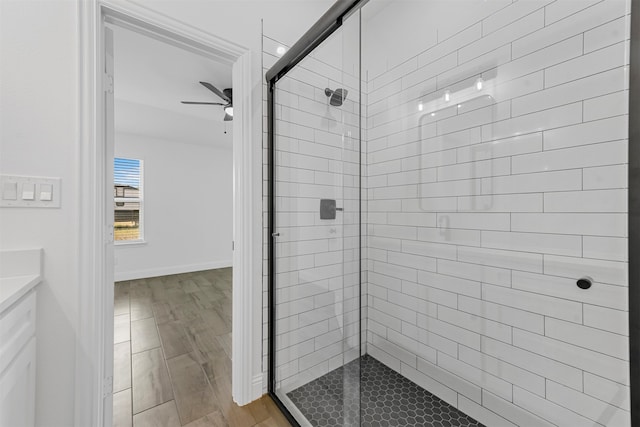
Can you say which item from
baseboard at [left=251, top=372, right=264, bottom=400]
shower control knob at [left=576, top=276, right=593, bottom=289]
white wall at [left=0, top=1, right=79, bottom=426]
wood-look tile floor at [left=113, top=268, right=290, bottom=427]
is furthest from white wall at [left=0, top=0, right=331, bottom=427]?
shower control knob at [left=576, top=276, right=593, bottom=289]

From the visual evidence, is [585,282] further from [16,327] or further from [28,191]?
[28,191]

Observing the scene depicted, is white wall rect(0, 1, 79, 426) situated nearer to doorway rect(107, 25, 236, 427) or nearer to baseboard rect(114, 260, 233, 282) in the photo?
doorway rect(107, 25, 236, 427)

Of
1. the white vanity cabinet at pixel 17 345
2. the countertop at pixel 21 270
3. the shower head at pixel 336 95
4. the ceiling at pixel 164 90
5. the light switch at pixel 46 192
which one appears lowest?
the white vanity cabinet at pixel 17 345

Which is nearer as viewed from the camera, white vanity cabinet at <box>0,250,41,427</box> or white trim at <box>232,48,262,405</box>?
white vanity cabinet at <box>0,250,41,427</box>

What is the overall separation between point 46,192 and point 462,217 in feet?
6.77

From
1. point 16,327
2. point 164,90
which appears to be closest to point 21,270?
point 16,327

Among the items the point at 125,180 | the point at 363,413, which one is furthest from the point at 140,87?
the point at 363,413

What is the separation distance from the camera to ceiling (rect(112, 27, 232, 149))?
8.29 ft

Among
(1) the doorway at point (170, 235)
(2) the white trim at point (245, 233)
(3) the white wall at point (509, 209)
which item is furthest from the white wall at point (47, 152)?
(3) the white wall at point (509, 209)

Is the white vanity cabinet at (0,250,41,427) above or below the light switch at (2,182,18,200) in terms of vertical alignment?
below

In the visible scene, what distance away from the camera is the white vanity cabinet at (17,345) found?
843mm

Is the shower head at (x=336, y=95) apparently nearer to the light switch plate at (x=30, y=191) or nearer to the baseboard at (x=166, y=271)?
the light switch plate at (x=30, y=191)

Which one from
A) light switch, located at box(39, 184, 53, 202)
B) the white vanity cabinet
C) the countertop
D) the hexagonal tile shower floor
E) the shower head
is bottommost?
the hexagonal tile shower floor

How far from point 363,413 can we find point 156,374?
4.71 feet
